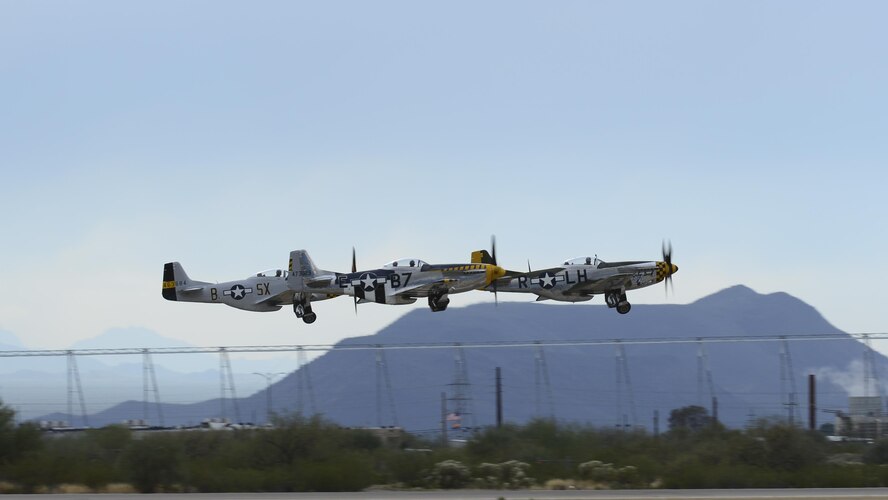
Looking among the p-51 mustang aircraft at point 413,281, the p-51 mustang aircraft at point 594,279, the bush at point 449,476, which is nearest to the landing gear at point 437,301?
the p-51 mustang aircraft at point 413,281

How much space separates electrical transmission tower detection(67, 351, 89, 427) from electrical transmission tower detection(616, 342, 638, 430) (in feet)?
61.6

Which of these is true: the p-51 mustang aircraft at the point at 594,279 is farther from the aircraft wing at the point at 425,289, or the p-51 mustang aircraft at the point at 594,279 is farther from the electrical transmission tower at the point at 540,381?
the electrical transmission tower at the point at 540,381

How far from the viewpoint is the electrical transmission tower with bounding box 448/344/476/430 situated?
4216 centimetres

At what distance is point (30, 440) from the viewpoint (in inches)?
1667

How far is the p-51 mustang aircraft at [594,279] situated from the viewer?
65500mm

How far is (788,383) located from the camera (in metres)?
43.0

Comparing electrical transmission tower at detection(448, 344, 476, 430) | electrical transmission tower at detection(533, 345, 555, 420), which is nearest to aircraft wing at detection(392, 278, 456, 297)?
electrical transmission tower at detection(533, 345, 555, 420)

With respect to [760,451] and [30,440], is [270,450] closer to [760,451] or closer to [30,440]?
[30,440]

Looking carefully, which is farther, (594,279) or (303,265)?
(303,265)

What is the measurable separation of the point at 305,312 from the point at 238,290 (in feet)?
15.7

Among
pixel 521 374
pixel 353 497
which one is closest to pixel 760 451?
pixel 521 374

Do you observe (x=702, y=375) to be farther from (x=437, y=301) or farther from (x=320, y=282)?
(x=320, y=282)

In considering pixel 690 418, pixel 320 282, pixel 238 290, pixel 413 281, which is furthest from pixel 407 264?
pixel 690 418

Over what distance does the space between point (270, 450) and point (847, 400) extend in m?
20.3
